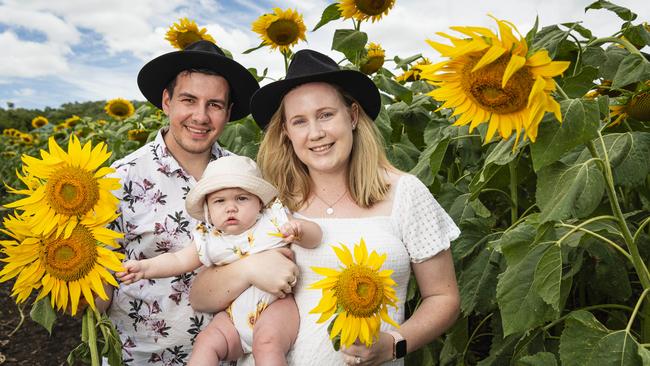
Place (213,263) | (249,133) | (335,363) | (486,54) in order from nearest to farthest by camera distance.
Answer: (486,54) < (335,363) < (213,263) < (249,133)

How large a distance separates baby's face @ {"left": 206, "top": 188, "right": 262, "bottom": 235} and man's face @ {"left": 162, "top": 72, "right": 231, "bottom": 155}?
455 mm

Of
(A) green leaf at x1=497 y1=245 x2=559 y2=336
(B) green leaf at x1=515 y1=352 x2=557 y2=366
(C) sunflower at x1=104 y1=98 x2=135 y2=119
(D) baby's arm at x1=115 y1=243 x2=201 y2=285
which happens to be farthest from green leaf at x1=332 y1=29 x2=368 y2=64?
(C) sunflower at x1=104 y1=98 x2=135 y2=119

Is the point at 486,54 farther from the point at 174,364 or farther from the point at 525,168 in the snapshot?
the point at 174,364

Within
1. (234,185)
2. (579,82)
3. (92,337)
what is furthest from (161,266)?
(579,82)

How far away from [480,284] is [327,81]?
0.91 metres

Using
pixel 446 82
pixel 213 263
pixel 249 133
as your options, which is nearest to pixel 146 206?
pixel 213 263

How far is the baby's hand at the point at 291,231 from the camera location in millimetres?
1729

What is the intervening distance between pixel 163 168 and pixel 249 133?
1.02 m

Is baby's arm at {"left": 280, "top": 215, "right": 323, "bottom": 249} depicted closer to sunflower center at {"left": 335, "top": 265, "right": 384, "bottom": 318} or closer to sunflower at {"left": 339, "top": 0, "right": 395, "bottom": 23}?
sunflower center at {"left": 335, "top": 265, "right": 384, "bottom": 318}

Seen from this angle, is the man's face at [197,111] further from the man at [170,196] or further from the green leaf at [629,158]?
the green leaf at [629,158]

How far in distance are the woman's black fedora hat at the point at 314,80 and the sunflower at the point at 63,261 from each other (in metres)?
0.79

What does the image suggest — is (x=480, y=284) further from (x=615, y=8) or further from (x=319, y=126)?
(x=615, y=8)

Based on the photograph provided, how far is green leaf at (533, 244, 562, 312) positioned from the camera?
5.09ft

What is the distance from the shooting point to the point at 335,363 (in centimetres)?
183
